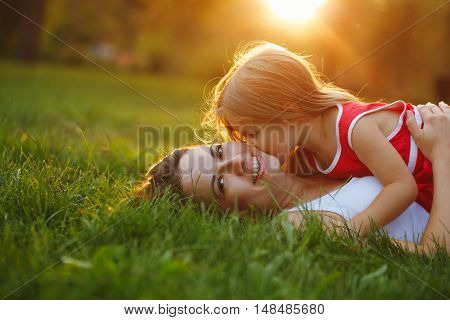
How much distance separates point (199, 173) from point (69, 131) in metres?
3.16

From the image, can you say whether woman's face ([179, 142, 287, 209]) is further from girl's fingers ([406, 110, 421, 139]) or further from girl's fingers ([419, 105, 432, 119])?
girl's fingers ([419, 105, 432, 119])

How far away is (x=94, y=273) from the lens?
5.53ft

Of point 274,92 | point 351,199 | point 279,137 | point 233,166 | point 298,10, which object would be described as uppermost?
point 298,10

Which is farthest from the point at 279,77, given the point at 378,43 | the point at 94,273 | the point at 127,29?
the point at 127,29

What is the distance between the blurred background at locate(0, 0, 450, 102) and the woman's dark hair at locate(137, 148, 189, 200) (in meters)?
1.08

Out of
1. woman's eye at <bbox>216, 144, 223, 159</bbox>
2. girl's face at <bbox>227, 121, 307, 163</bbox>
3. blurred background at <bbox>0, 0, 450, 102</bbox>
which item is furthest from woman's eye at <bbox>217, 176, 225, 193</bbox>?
blurred background at <bbox>0, 0, 450, 102</bbox>

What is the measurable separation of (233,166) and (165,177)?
0.38 meters

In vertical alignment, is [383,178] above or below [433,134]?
below

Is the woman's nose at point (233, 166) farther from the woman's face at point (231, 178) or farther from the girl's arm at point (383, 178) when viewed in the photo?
the girl's arm at point (383, 178)

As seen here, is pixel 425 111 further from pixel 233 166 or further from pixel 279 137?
pixel 233 166

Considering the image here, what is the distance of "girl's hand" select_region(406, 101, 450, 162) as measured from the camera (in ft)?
8.41

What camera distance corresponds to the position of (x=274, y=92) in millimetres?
2797

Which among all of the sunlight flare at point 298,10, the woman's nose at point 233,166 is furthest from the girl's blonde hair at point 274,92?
the sunlight flare at point 298,10

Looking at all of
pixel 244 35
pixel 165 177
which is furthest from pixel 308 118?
pixel 244 35
